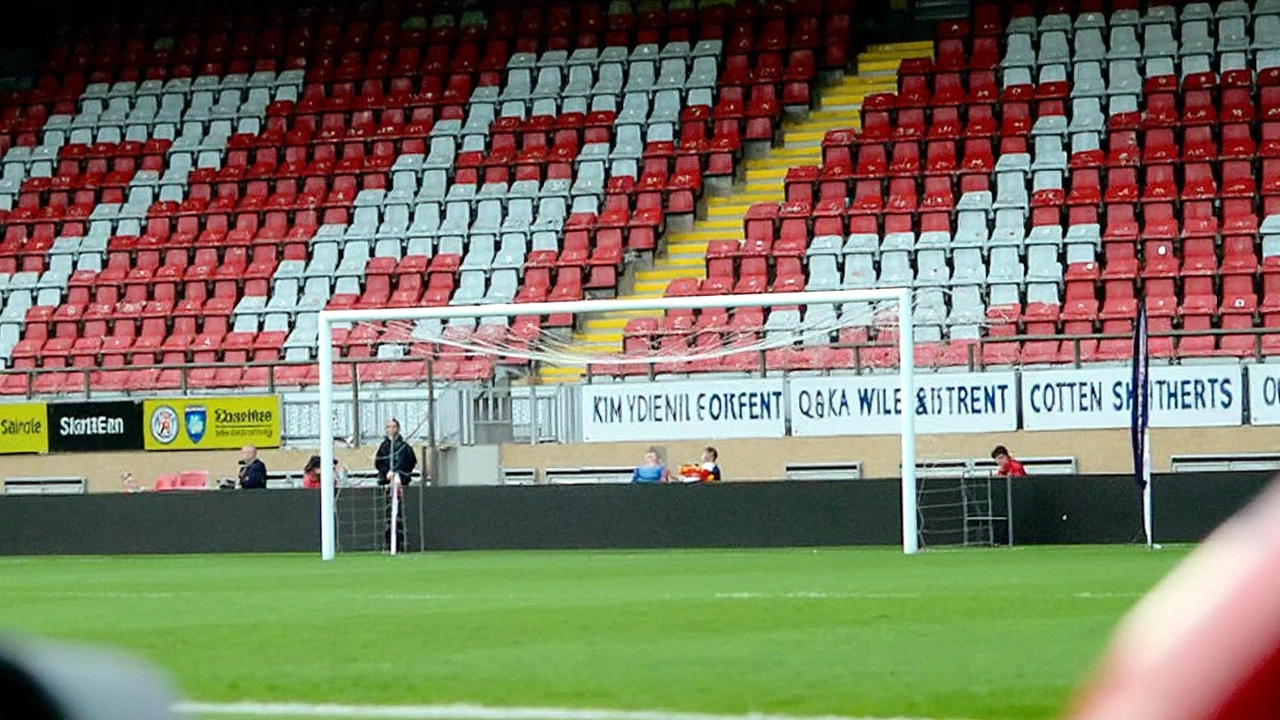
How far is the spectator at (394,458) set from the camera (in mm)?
26453

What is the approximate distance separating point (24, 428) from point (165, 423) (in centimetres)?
202

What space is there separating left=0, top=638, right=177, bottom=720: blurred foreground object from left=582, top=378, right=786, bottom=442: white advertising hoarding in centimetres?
2571

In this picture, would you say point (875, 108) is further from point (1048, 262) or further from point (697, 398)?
point (697, 398)

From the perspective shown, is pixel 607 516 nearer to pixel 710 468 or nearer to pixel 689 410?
pixel 710 468

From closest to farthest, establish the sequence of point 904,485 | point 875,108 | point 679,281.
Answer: point 904,485 < point 679,281 < point 875,108

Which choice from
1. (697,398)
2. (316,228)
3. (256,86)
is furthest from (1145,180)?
(256,86)

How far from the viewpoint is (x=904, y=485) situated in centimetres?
2252

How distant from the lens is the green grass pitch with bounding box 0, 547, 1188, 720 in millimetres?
8102

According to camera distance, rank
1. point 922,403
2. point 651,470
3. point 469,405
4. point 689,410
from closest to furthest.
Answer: point 651,470, point 922,403, point 689,410, point 469,405

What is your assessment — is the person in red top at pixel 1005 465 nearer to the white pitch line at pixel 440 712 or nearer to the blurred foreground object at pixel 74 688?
the white pitch line at pixel 440 712

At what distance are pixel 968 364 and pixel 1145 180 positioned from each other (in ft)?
17.8

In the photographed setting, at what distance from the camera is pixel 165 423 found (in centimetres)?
2961

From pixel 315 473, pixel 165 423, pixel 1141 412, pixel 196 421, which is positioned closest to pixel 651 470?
pixel 315 473

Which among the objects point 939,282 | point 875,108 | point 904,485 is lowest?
point 904,485
